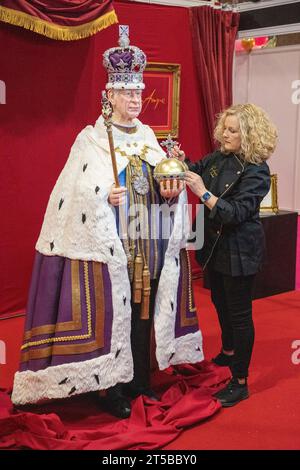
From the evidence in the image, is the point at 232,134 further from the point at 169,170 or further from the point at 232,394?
the point at 232,394

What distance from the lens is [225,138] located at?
9.87ft

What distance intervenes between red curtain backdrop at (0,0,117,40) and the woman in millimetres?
1489

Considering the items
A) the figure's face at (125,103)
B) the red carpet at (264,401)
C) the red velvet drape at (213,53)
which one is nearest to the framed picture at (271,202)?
the red velvet drape at (213,53)

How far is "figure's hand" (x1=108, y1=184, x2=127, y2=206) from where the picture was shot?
8.52ft

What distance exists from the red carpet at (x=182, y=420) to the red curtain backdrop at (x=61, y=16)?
2224 millimetres

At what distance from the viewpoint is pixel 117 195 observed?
8.53 feet

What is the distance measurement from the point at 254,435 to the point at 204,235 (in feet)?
3.17

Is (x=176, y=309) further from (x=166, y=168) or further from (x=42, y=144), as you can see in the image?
(x=42, y=144)

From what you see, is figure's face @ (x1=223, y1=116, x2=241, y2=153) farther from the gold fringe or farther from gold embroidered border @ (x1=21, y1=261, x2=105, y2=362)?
the gold fringe

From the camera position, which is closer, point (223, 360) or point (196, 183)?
point (196, 183)

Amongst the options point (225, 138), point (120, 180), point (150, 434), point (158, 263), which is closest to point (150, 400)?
point (150, 434)

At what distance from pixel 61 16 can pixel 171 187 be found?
1.86 m

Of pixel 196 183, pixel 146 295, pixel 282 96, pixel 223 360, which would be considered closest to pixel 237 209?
pixel 196 183

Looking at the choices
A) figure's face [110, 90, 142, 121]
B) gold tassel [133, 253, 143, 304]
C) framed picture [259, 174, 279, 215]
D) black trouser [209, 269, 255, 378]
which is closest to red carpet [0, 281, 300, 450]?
black trouser [209, 269, 255, 378]
